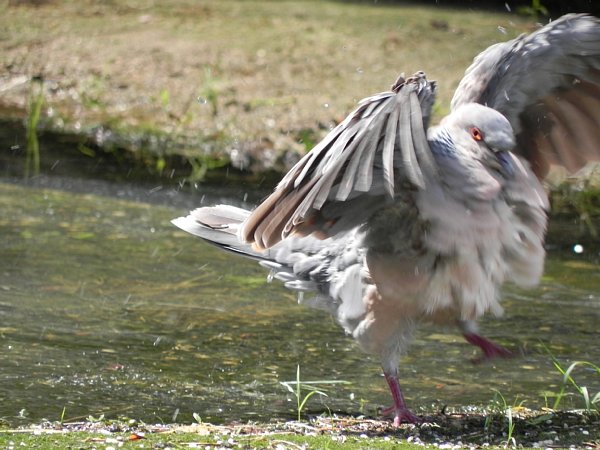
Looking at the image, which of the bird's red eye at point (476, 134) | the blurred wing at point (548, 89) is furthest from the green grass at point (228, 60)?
the bird's red eye at point (476, 134)

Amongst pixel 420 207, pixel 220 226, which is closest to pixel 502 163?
pixel 420 207

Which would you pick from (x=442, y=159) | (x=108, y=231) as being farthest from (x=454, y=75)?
(x=442, y=159)

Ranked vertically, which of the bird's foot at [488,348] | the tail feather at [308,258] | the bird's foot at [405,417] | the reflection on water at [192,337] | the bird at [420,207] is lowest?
the reflection on water at [192,337]

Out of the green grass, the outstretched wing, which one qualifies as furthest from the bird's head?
the green grass

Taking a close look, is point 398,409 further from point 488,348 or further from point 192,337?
point 192,337

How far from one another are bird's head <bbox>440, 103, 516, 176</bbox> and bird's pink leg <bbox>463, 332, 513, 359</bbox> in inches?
23.8

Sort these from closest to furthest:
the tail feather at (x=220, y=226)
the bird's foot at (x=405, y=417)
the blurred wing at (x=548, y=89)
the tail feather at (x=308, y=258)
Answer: the bird's foot at (x=405, y=417) < the tail feather at (x=308, y=258) < the blurred wing at (x=548, y=89) < the tail feather at (x=220, y=226)

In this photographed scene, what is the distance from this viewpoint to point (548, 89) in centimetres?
443

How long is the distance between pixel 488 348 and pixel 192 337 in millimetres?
1331

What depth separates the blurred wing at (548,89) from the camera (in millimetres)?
4316

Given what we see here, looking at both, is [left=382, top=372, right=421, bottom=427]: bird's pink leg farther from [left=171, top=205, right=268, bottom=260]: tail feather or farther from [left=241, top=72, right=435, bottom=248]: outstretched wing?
[left=171, top=205, right=268, bottom=260]: tail feather

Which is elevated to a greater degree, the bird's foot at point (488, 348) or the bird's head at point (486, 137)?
the bird's head at point (486, 137)

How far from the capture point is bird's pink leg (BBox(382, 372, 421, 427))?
3943 mm

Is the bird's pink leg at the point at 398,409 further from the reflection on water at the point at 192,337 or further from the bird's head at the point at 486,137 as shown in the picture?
the bird's head at the point at 486,137
